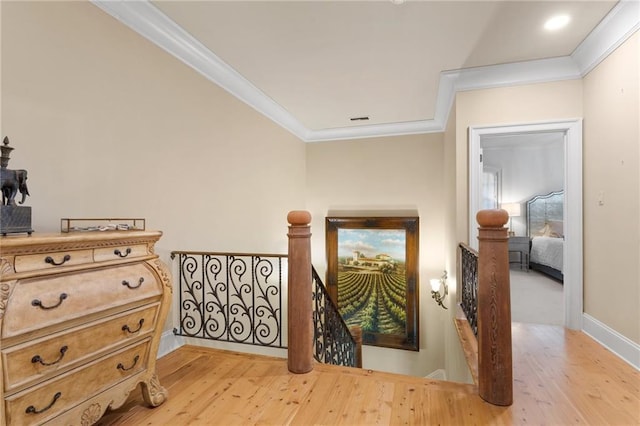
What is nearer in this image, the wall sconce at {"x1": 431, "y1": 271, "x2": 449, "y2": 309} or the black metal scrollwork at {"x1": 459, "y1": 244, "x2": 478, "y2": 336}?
the black metal scrollwork at {"x1": 459, "y1": 244, "x2": 478, "y2": 336}

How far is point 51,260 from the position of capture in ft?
Result: 3.98

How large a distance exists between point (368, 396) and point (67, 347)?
1483 millimetres

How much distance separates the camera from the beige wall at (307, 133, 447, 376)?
15.9ft

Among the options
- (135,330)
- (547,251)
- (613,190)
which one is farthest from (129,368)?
(547,251)

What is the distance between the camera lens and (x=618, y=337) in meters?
2.30

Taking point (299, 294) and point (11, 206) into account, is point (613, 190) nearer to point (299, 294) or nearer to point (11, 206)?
point (299, 294)

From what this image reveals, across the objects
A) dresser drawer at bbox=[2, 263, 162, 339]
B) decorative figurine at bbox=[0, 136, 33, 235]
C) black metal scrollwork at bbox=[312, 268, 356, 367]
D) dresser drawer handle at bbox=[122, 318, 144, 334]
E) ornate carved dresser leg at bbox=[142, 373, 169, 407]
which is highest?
decorative figurine at bbox=[0, 136, 33, 235]

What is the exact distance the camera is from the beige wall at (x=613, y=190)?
217cm

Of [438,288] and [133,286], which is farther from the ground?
[133,286]

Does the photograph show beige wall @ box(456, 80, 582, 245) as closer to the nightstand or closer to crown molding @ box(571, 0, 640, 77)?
crown molding @ box(571, 0, 640, 77)

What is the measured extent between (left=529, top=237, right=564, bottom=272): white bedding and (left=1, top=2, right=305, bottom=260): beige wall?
17.7 ft

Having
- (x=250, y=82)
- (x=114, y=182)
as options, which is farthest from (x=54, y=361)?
(x=250, y=82)

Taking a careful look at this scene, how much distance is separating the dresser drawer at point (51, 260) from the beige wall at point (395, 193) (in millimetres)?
4248

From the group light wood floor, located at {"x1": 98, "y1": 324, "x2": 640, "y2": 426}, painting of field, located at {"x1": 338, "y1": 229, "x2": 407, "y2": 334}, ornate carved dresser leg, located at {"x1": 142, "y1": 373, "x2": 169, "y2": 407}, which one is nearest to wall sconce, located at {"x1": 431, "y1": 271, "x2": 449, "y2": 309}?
painting of field, located at {"x1": 338, "y1": 229, "x2": 407, "y2": 334}
